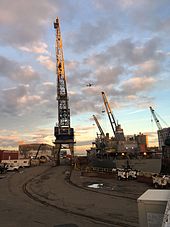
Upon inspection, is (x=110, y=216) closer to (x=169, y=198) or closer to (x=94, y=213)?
(x=94, y=213)

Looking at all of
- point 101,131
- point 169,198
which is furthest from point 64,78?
point 169,198

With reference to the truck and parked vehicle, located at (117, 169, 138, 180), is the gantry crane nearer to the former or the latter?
the truck

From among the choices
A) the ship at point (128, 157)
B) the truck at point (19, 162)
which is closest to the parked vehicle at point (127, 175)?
the ship at point (128, 157)

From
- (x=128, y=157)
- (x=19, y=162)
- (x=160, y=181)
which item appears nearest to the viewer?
(x=160, y=181)

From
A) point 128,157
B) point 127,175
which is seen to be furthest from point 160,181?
point 128,157

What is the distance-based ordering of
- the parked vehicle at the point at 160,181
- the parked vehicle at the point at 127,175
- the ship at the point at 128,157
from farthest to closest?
the ship at the point at 128,157
the parked vehicle at the point at 127,175
the parked vehicle at the point at 160,181

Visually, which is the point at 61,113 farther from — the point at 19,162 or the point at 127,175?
the point at 127,175

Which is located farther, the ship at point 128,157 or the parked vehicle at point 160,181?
the ship at point 128,157

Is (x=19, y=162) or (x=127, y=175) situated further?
(x=19, y=162)

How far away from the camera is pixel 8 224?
40.2 ft

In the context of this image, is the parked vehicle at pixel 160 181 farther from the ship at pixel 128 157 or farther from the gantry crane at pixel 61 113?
the gantry crane at pixel 61 113

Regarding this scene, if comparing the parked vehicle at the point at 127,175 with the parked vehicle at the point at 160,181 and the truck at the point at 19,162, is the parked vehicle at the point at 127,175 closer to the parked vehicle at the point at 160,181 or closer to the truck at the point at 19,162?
the parked vehicle at the point at 160,181

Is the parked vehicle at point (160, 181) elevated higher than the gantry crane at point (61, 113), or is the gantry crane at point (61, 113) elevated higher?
the gantry crane at point (61, 113)

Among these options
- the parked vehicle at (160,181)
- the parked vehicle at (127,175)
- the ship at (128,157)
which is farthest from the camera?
the ship at (128,157)
